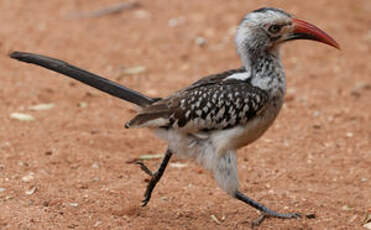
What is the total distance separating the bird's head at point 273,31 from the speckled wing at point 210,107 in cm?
29

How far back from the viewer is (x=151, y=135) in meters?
6.00

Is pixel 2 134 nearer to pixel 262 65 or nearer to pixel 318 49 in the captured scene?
pixel 262 65

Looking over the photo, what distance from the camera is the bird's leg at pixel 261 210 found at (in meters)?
4.34

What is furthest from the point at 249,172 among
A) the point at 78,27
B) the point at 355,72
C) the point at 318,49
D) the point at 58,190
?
the point at 78,27

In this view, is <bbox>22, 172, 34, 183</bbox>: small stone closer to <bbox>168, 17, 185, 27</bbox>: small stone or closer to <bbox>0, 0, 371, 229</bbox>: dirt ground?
<bbox>0, 0, 371, 229</bbox>: dirt ground

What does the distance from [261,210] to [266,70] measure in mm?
978

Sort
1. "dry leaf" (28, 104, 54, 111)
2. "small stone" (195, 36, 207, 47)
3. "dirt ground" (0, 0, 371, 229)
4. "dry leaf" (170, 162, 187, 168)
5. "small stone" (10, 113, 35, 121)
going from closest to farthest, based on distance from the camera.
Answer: "dirt ground" (0, 0, 371, 229) → "dry leaf" (170, 162, 187, 168) → "small stone" (10, 113, 35, 121) → "dry leaf" (28, 104, 54, 111) → "small stone" (195, 36, 207, 47)

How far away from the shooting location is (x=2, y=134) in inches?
222

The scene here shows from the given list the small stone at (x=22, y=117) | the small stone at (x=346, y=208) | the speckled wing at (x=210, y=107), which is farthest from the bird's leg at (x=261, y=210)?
the small stone at (x=22, y=117)

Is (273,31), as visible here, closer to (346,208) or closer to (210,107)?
(210,107)

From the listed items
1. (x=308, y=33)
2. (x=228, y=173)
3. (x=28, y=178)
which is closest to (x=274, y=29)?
(x=308, y=33)

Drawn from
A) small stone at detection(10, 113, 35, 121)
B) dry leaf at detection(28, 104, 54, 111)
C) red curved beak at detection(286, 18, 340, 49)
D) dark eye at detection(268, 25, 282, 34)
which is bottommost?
small stone at detection(10, 113, 35, 121)

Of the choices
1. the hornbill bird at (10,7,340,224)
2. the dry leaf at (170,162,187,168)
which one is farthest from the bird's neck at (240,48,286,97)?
the dry leaf at (170,162,187,168)

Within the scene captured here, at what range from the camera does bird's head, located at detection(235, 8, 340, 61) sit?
4.34 meters
